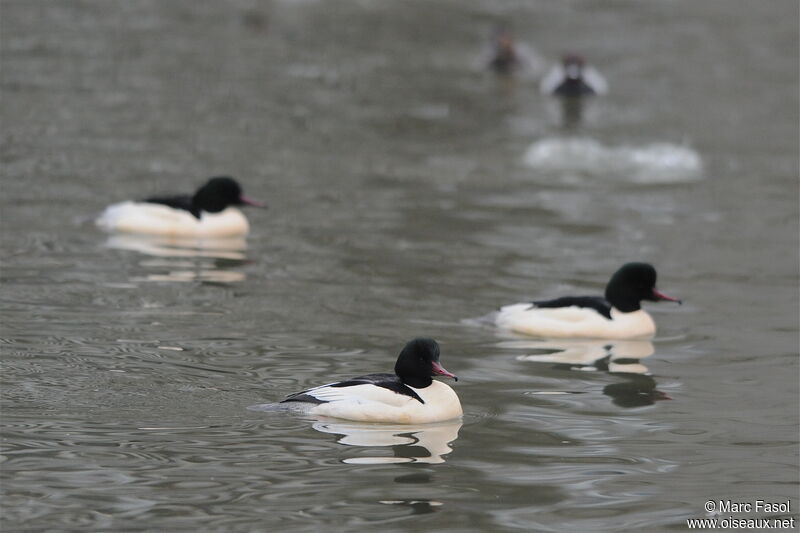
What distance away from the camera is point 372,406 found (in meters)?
9.17

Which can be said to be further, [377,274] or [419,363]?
[377,274]

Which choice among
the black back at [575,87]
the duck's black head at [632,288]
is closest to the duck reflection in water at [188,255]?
the duck's black head at [632,288]

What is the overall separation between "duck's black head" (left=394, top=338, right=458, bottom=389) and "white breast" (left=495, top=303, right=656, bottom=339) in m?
2.99

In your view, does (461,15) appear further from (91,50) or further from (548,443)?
(548,443)

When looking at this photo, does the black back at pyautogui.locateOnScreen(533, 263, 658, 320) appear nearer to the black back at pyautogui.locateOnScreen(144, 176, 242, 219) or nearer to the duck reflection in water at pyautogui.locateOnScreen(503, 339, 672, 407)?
the duck reflection in water at pyautogui.locateOnScreen(503, 339, 672, 407)

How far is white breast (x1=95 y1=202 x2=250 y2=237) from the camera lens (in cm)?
1534

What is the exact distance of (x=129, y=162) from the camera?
19016 mm

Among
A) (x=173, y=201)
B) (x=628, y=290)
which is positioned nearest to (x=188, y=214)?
(x=173, y=201)

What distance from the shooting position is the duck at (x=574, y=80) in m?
25.6

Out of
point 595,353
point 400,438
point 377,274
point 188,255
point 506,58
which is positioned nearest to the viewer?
point 400,438

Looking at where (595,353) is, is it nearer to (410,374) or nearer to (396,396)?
(410,374)

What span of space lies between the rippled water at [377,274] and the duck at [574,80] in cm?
37

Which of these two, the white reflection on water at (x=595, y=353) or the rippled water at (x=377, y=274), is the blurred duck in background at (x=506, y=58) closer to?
the rippled water at (x=377, y=274)

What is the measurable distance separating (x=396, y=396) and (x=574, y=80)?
56.4 ft
